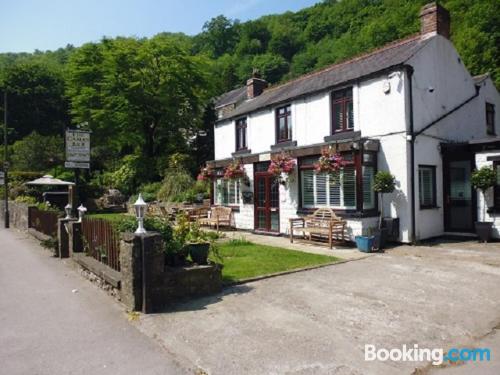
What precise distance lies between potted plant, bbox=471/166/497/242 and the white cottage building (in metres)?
0.73

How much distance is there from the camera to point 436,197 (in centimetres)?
1312

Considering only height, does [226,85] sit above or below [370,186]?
above

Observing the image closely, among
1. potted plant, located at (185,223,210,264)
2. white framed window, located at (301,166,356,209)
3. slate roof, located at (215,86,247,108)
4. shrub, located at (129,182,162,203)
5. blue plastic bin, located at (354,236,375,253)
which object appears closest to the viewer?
potted plant, located at (185,223,210,264)

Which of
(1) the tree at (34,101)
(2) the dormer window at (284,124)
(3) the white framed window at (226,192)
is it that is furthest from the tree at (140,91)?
(1) the tree at (34,101)

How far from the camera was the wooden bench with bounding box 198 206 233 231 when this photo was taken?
1669 cm

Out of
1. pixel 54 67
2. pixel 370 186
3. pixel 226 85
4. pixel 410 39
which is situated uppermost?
pixel 54 67

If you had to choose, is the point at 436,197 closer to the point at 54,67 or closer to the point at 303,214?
the point at 303,214

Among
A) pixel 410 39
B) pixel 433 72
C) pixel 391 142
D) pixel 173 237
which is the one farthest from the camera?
pixel 410 39

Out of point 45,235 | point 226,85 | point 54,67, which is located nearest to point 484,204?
point 45,235

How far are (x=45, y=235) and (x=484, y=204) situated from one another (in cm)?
1536

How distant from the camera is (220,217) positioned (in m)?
17.1

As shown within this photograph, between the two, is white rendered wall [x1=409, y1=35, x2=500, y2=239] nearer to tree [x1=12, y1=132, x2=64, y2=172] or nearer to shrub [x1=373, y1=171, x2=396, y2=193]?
shrub [x1=373, y1=171, x2=396, y2=193]

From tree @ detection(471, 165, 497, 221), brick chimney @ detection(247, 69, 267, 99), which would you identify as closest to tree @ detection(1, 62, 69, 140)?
brick chimney @ detection(247, 69, 267, 99)

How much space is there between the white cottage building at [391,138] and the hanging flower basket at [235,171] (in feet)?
0.92
